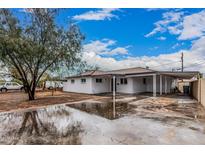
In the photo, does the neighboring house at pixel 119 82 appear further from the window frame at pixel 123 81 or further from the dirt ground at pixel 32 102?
the dirt ground at pixel 32 102

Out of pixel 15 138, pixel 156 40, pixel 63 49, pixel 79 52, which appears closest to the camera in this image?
pixel 15 138

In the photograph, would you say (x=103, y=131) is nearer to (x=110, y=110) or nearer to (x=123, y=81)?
(x=110, y=110)

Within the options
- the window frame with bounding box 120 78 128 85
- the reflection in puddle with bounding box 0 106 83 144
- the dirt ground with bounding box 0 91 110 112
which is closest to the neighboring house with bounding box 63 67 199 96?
the window frame with bounding box 120 78 128 85

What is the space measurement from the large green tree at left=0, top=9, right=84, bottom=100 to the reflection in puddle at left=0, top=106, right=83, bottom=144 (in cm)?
561

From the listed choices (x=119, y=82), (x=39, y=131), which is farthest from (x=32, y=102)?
(x=119, y=82)

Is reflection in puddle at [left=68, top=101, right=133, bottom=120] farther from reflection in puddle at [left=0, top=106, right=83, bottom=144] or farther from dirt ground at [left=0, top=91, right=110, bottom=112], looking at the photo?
dirt ground at [left=0, top=91, right=110, bottom=112]

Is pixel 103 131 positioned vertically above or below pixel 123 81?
below

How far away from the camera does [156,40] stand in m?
18.9

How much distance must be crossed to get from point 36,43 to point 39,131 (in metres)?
8.48

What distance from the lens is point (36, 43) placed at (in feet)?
40.4

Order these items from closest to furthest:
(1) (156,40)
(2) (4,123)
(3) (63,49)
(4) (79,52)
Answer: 1. (2) (4,123)
2. (3) (63,49)
3. (4) (79,52)
4. (1) (156,40)
